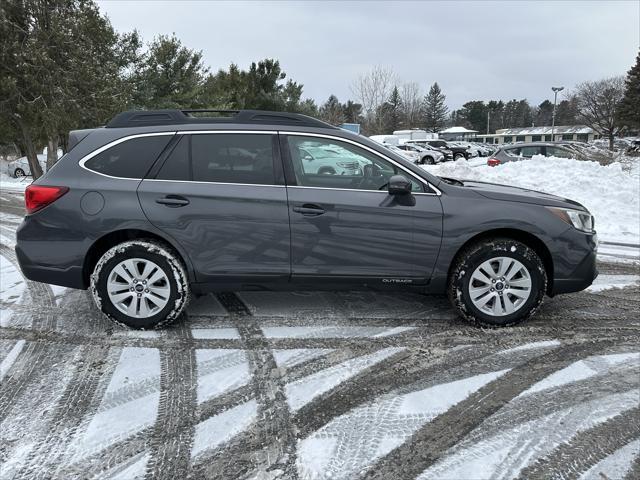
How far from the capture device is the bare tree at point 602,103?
5722 cm

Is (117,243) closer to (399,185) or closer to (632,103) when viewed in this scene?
(399,185)

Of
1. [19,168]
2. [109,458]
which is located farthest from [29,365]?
[19,168]

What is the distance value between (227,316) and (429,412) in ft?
7.08

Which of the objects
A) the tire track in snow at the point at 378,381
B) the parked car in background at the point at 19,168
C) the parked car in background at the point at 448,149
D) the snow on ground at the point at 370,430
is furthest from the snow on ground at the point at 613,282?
the parked car in background at the point at 448,149

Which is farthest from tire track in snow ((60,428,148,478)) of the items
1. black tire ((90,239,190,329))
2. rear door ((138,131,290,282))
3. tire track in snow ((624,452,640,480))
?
tire track in snow ((624,452,640,480))

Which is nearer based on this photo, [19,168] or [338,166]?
[338,166]

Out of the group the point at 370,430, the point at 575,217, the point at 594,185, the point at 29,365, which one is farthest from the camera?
the point at 594,185

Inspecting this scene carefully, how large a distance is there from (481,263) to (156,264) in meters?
2.61

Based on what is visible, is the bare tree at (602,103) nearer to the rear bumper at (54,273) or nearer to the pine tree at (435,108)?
the pine tree at (435,108)

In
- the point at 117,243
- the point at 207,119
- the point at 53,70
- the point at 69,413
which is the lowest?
the point at 69,413

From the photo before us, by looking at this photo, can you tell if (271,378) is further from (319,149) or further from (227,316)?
(319,149)

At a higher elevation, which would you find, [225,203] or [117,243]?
[225,203]

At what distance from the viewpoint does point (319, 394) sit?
3088 mm

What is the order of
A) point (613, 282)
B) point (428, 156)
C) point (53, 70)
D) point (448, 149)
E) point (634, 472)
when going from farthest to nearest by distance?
point (448, 149) < point (428, 156) < point (53, 70) < point (613, 282) < point (634, 472)
